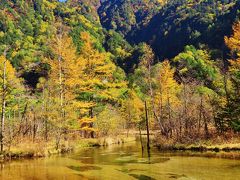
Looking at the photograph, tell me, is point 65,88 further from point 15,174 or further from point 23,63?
point 23,63

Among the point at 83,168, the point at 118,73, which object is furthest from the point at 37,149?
the point at 118,73

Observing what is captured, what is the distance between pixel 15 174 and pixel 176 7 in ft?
491

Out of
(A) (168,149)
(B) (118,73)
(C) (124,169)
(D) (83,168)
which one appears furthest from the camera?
(B) (118,73)

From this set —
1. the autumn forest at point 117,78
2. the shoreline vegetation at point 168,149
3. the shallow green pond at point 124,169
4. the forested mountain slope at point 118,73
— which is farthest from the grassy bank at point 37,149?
the shallow green pond at point 124,169

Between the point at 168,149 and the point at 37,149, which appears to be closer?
the point at 37,149

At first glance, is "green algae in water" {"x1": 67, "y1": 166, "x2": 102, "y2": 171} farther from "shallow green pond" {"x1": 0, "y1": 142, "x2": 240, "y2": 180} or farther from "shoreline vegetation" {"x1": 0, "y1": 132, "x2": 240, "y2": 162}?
"shoreline vegetation" {"x1": 0, "y1": 132, "x2": 240, "y2": 162}

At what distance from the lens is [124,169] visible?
18828mm

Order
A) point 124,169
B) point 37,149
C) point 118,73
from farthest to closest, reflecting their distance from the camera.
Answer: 1. point 118,73
2. point 37,149
3. point 124,169

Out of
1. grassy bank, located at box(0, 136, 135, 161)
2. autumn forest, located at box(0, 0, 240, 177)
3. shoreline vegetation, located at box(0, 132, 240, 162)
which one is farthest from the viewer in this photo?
autumn forest, located at box(0, 0, 240, 177)

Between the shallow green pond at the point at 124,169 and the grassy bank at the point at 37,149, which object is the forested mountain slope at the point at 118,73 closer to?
the grassy bank at the point at 37,149

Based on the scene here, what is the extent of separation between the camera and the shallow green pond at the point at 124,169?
16.2 meters

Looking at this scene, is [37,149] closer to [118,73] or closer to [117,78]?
[117,78]

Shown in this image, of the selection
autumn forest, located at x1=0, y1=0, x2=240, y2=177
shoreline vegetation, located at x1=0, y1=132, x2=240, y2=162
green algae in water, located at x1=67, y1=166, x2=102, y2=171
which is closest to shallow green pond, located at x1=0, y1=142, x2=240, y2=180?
green algae in water, located at x1=67, y1=166, x2=102, y2=171

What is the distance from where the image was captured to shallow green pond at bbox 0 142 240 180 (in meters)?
16.2
